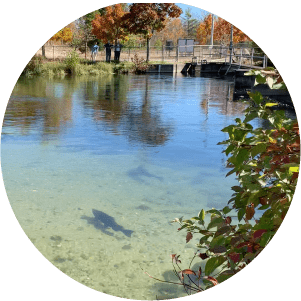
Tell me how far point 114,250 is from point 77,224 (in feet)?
1.61

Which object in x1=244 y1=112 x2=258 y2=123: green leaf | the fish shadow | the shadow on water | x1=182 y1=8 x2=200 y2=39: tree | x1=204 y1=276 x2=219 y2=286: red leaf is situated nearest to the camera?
x1=244 y1=112 x2=258 y2=123: green leaf

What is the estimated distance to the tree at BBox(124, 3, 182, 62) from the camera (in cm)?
280

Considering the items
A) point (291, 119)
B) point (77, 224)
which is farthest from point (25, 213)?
point (291, 119)

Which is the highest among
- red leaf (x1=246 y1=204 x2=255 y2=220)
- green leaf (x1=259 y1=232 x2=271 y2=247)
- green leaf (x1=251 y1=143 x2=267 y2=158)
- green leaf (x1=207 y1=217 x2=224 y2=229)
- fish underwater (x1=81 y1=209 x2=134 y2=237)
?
green leaf (x1=251 y1=143 x2=267 y2=158)

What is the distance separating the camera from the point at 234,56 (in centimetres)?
296

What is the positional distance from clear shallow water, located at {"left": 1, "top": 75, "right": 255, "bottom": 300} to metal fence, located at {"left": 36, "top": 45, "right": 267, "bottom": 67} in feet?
0.86

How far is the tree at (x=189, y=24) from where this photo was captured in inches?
110

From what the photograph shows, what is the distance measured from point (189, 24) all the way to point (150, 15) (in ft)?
0.90

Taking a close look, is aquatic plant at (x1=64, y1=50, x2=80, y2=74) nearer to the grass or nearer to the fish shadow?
the grass

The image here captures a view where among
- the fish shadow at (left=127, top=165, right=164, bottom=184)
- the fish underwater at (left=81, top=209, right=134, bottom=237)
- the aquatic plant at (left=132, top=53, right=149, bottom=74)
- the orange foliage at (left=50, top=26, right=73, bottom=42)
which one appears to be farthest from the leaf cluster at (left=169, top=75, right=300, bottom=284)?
the fish shadow at (left=127, top=165, right=164, bottom=184)

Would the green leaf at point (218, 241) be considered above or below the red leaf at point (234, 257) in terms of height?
above

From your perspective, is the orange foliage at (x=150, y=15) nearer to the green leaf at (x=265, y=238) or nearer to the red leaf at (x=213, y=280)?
the green leaf at (x=265, y=238)

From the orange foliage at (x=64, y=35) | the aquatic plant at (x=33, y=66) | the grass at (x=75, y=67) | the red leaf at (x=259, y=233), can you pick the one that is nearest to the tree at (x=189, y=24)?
the grass at (x=75, y=67)

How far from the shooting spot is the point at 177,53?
9.98 ft
